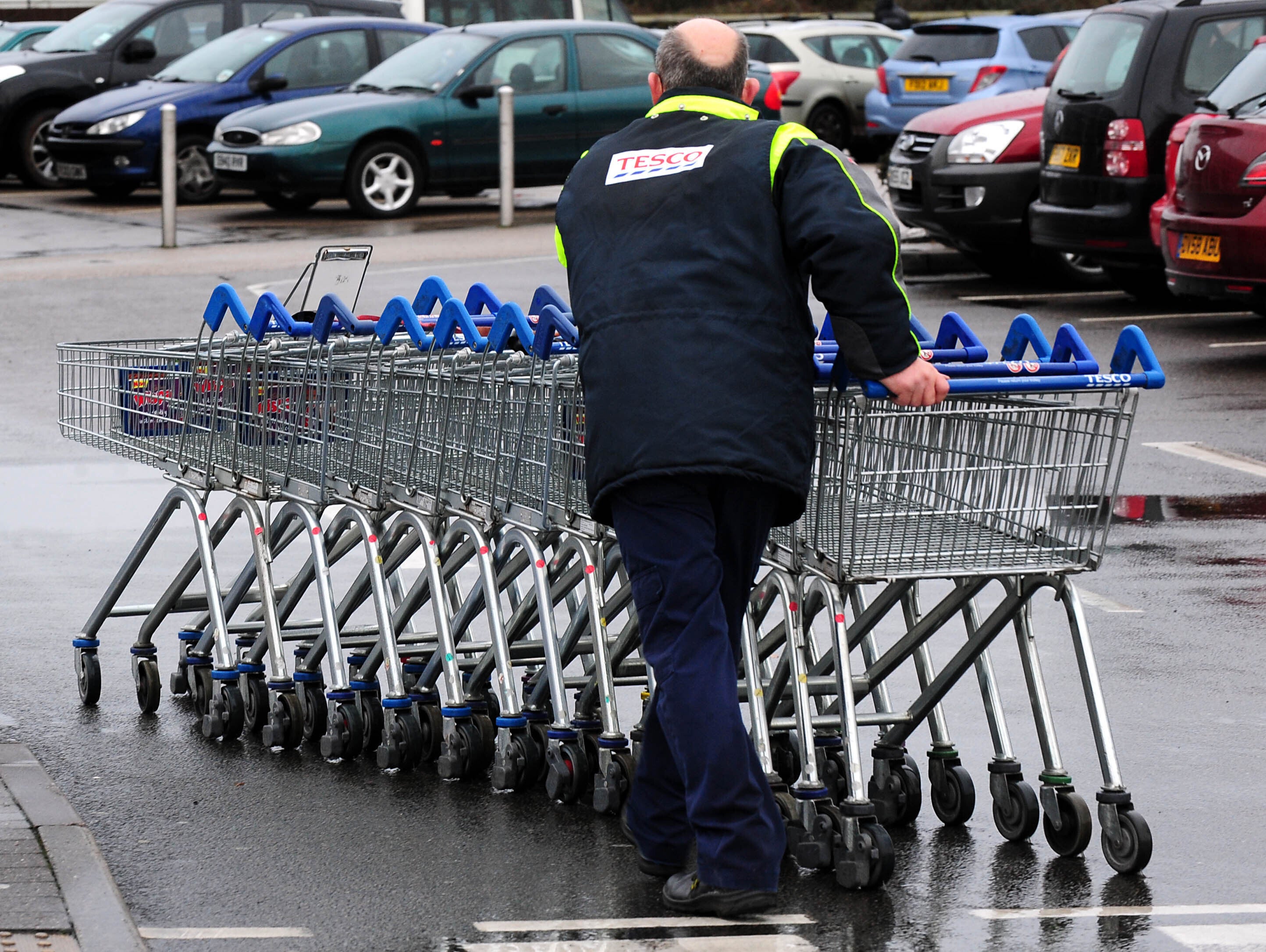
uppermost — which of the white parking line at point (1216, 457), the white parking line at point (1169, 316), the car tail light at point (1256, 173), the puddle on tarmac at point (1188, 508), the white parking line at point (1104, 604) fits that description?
the car tail light at point (1256, 173)

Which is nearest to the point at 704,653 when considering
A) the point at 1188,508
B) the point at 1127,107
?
the point at 1188,508

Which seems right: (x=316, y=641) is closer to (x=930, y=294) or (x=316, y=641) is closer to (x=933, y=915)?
(x=933, y=915)

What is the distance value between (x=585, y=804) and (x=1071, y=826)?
1223 mm

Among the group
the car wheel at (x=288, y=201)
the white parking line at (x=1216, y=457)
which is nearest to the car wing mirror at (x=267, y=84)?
the car wheel at (x=288, y=201)

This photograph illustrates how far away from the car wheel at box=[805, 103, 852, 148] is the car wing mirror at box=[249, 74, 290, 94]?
8.99 meters

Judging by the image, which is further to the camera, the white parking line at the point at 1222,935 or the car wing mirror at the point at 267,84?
the car wing mirror at the point at 267,84

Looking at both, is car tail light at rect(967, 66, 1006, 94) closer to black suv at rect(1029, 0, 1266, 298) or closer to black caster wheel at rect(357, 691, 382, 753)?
black suv at rect(1029, 0, 1266, 298)

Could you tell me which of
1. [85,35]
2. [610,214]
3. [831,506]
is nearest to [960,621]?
[831,506]

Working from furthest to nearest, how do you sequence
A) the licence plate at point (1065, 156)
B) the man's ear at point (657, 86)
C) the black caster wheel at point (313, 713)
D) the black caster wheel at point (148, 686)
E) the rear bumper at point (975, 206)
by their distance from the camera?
the rear bumper at point (975, 206) < the licence plate at point (1065, 156) < the black caster wheel at point (148, 686) < the black caster wheel at point (313, 713) < the man's ear at point (657, 86)

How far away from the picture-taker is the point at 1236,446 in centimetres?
1102

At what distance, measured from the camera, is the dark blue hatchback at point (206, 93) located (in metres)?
20.9

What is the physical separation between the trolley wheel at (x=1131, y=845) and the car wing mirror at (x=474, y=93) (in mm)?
15622

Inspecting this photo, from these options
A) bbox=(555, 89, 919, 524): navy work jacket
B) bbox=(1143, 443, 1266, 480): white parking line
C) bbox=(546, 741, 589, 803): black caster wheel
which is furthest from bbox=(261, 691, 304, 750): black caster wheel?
bbox=(1143, 443, 1266, 480): white parking line

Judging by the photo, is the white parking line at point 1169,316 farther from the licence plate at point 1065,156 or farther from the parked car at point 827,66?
the parked car at point 827,66
